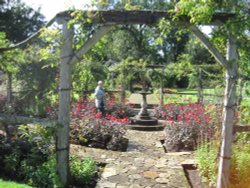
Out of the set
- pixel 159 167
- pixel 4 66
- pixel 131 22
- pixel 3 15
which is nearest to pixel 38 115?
pixel 4 66

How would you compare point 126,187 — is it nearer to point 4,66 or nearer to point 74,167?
point 74,167

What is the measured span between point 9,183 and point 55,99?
5.10 meters

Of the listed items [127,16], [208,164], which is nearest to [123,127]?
[208,164]

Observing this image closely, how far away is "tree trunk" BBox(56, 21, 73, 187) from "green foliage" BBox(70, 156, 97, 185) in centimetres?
21

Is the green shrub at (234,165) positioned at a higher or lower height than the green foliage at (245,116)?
lower

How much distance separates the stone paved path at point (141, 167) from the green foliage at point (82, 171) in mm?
197

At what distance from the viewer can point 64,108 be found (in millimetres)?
4762

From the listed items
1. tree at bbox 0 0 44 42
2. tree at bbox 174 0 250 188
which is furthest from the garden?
tree at bbox 0 0 44 42

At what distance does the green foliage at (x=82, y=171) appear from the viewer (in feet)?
16.4

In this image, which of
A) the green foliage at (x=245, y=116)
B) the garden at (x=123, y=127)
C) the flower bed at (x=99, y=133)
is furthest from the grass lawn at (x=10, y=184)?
the green foliage at (x=245, y=116)

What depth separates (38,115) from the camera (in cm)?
1102

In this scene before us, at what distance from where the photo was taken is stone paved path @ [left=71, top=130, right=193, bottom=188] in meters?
5.16

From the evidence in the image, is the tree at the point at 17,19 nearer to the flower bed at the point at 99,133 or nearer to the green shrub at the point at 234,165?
the flower bed at the point at 99,133

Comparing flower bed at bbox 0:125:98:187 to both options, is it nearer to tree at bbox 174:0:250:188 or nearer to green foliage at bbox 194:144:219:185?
green foliage at bbox 194:144:219:185
